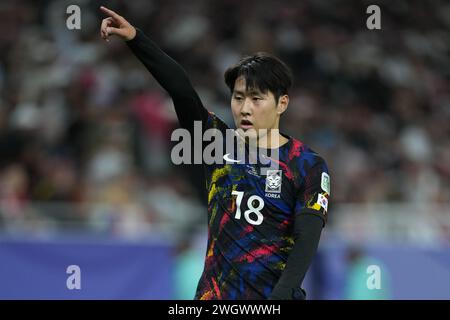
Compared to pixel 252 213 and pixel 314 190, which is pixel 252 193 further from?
pixel 314 190

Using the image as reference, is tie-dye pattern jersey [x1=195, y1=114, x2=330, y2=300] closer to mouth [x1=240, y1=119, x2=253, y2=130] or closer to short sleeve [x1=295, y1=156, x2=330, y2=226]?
short sleeve [x1=295, y1=156, x2=330, y2=226]

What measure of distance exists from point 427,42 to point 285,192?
11.1 m

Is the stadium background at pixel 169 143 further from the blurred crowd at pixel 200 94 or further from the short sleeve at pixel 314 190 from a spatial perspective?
the short sleeve at pixel 314 190

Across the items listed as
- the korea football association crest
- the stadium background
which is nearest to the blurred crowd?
the stadium background

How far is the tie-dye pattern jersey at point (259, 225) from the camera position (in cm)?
447

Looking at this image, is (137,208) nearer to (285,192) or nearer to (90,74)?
(90,74)

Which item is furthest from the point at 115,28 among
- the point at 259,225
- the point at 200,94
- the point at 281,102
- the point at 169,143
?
the point at 200,94

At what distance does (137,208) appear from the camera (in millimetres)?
10234

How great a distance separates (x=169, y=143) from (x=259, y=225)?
6512mm

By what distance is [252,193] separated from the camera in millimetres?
4543

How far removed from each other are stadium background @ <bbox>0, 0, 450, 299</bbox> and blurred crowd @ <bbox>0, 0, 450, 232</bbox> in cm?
2

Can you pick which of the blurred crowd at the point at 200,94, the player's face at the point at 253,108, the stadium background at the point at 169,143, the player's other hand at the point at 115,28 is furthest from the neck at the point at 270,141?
the blurred crowd at the point at 200,94

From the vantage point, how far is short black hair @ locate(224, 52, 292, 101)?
14.9 feet
